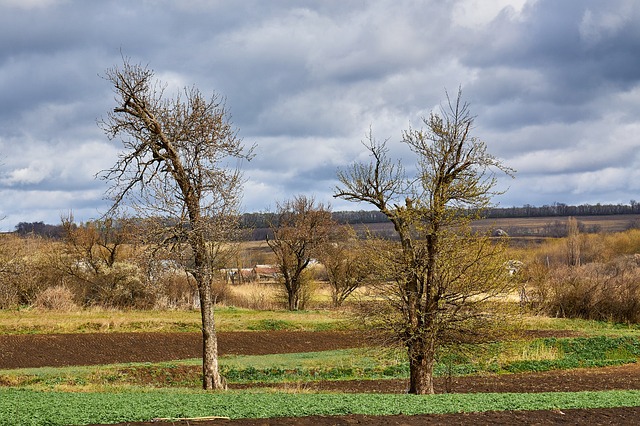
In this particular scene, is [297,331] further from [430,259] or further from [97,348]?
[430,259]

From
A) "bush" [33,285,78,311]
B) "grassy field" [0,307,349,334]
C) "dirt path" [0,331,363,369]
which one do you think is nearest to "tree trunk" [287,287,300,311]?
"grassy field" [0,307,349,334]

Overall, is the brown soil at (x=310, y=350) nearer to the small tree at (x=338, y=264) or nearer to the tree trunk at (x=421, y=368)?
the tree trunk at (x=421, y=368)

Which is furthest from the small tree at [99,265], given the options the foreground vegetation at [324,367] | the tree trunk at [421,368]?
the tree trunk at [421,368]

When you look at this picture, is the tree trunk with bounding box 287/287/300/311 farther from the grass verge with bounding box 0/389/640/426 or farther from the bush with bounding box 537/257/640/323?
the grass verge with bounding box 0/389/640/426

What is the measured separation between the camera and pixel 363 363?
28.2 meters

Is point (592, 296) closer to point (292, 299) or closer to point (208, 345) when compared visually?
point (292, 299)

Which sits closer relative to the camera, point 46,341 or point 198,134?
point 198,134

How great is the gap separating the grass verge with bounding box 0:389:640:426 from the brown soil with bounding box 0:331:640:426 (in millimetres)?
488

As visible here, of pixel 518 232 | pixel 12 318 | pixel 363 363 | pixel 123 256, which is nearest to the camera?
pixel 363 363

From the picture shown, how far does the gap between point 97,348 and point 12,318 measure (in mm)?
9605

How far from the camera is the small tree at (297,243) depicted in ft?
188

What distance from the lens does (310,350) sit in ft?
112

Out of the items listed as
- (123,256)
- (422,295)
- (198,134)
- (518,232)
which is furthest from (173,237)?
(518,232)

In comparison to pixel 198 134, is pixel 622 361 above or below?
below
